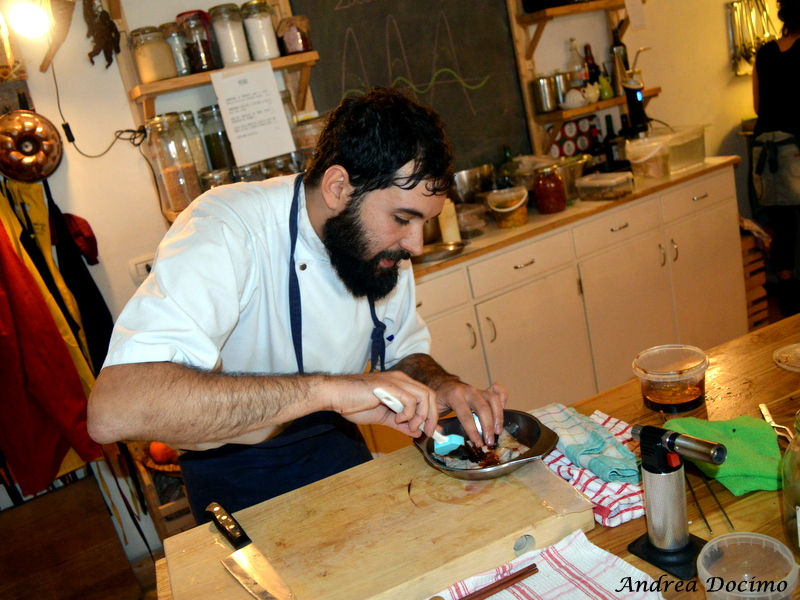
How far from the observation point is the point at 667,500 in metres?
0.95

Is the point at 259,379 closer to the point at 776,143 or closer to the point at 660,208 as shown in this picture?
the point at 660,208

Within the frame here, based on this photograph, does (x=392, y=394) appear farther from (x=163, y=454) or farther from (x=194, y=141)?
(x=194, y=141)

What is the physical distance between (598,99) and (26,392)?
2.83 metres

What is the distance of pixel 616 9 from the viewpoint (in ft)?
11.7

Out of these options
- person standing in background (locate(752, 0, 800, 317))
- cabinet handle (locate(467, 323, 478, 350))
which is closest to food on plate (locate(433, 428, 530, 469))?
cabinet handle (locate(467, 323, 478, 350))

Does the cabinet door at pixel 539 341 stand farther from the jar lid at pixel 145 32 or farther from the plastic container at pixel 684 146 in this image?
the jar lid at pixel 145 32

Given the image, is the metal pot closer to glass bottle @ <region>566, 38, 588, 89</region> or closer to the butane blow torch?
glass bottle @ <region>566, 38, 588, 89</region>

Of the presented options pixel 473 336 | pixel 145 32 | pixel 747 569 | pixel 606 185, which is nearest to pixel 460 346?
pixel 473 336

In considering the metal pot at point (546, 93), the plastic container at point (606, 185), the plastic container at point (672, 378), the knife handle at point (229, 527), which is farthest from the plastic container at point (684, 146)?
the knife handle at point (229, 527)

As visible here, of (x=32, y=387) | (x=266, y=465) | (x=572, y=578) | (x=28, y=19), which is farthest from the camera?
(x=32, y=387)

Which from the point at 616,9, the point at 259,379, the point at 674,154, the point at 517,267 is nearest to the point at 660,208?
the point at 674,154

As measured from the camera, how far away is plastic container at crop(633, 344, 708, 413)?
134 cm

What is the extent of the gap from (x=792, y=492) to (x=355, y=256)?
911 millimetres

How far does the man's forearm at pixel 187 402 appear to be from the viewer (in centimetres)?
115
